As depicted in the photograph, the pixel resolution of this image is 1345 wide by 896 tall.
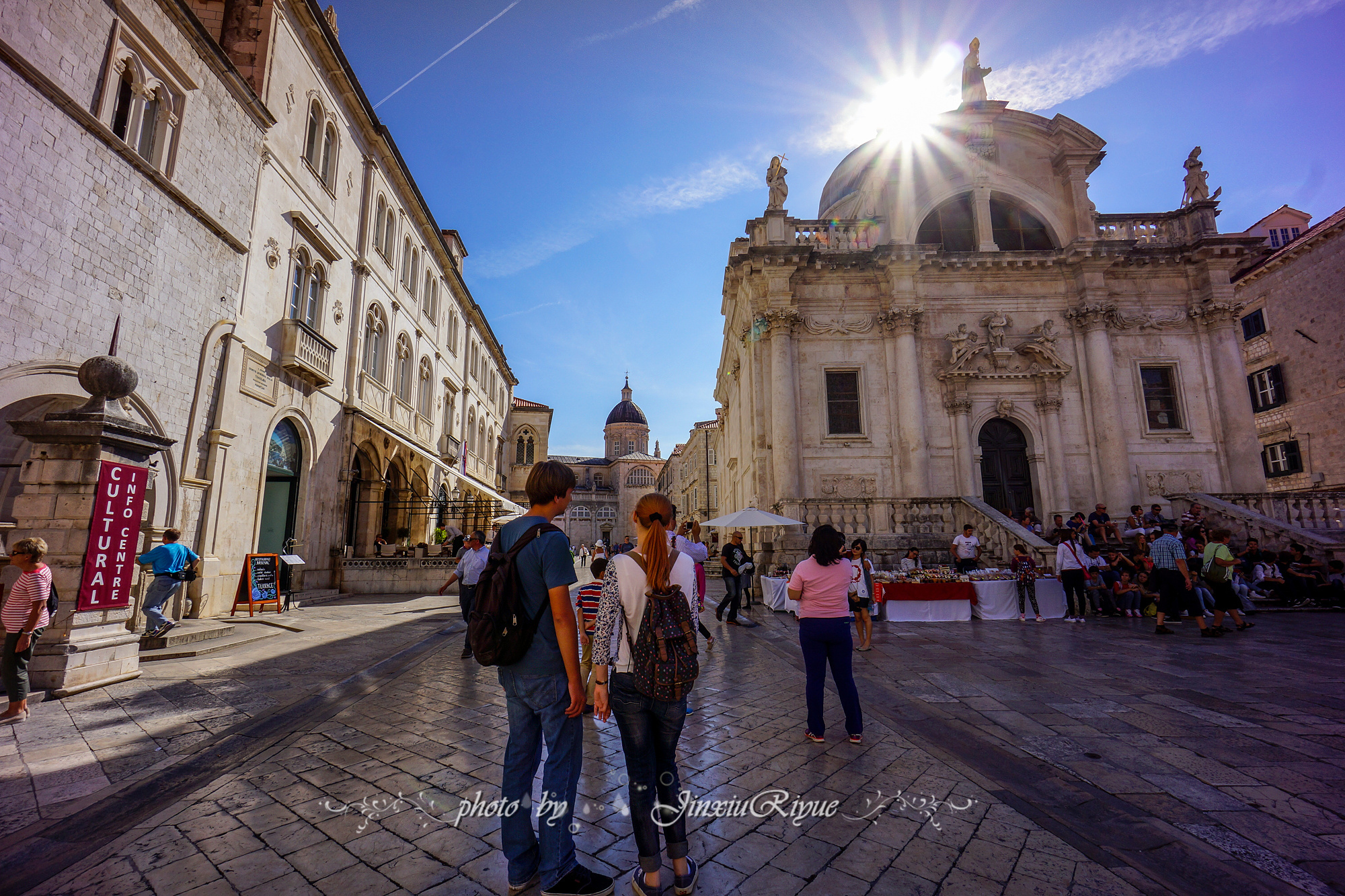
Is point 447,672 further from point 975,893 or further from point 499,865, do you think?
Result: point 975,893

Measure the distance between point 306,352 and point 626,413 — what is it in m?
65.3

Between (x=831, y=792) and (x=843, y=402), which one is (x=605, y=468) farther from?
(x=831, y=792)

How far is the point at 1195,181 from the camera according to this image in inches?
738

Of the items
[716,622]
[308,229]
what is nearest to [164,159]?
[308,229]

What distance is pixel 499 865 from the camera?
2.78 m

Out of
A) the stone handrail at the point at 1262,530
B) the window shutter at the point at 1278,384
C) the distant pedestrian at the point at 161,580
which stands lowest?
the distant pedestrian at the point at 161,580

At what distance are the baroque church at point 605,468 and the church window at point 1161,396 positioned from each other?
133 ft

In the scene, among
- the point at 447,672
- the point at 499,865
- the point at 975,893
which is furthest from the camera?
the point at 447,672

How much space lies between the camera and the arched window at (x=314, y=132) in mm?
15609

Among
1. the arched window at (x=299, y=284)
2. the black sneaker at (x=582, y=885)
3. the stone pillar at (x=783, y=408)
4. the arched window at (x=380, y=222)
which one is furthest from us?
the arched window at (x=380, y=222)

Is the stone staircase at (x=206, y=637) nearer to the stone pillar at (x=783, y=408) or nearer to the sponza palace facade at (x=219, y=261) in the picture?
the sponza palace facade at (x=219, y=261)

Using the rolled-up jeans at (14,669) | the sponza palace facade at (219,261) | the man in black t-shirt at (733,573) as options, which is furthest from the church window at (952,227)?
the rolled-up jeans at (14,669)

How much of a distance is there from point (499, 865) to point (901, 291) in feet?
60.8

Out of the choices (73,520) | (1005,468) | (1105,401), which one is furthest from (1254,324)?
(73,520)
